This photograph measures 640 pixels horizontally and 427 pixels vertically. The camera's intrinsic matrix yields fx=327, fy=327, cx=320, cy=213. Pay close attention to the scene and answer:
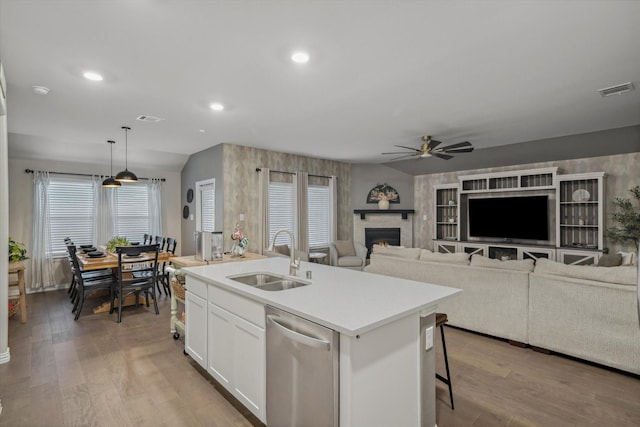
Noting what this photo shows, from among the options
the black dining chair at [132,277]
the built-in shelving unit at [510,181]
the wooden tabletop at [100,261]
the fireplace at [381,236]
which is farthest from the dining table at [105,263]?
the built-in shelving unit at [510,181]

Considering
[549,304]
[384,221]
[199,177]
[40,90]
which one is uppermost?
[40,90]

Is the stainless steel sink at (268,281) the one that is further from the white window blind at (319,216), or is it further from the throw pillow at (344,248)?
the throw pillow at (344,248)

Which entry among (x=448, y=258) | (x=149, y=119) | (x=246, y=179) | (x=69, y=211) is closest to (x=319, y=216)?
(x=246, y=179)

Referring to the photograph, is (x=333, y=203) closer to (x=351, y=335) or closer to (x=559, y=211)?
(x=559, y=211)

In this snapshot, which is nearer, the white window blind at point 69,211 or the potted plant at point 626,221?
the potted plant at point 626,221

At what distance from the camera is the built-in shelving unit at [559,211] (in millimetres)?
5203

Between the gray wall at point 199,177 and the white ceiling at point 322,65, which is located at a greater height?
the white ceiling at point 322,65

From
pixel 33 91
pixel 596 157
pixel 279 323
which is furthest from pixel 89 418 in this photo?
pixel 596 157

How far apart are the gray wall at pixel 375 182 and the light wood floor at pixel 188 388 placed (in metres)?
4.39

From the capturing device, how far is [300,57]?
8.43 feet

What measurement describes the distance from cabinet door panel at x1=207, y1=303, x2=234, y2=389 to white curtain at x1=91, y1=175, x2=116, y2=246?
5165 mm

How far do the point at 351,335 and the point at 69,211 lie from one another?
6775 millimetres

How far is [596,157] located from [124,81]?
6.58 m

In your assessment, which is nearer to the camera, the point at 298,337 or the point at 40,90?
the point at 298,337
